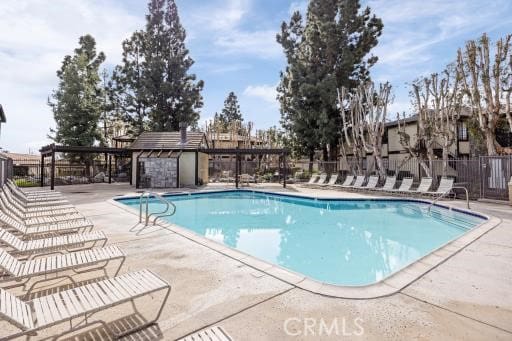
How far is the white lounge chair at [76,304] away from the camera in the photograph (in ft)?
6.97

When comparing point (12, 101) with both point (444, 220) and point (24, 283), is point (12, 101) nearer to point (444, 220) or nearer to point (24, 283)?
point (24, 283)

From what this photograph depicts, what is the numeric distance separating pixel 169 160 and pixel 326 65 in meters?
14.9

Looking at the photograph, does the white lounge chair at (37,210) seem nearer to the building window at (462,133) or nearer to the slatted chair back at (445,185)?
the slatted chair back at (445,185)

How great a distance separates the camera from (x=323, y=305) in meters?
3.04

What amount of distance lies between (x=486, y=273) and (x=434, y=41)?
46.4 ft

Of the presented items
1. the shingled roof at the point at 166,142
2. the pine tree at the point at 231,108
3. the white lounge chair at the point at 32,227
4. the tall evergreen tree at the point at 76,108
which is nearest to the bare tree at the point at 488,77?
the shingled roof at the point at 166,142

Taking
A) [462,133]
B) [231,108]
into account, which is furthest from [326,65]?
[231,108]

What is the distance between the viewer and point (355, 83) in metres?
23.5

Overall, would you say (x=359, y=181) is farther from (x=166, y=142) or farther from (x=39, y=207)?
(x=39, y=207)

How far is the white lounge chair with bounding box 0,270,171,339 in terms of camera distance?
2126 mm

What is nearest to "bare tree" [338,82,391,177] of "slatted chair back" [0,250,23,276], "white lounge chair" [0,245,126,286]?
"white lounge chair" [0,245,126,286]

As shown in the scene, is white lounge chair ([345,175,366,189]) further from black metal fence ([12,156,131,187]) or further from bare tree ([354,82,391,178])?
black metal fence ([12,156,131,187])

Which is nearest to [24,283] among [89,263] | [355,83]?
[89,263]

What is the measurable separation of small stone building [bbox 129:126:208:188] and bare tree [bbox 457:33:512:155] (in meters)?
16.4
